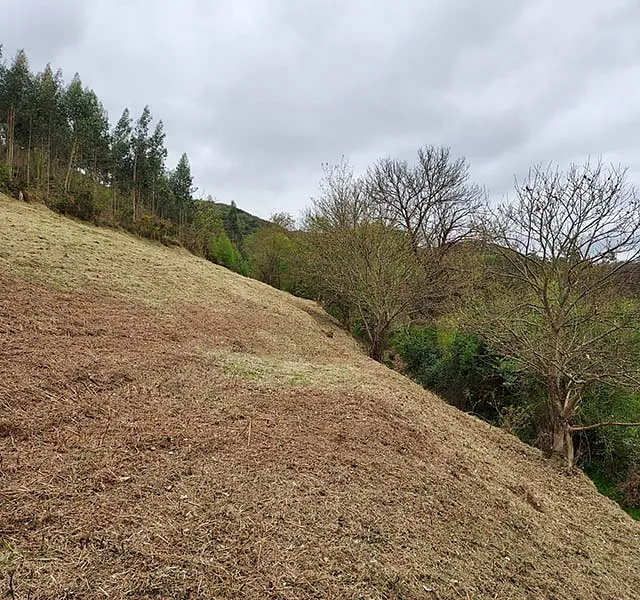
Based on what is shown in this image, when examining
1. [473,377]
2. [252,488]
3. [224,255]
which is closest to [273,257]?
[224,255]

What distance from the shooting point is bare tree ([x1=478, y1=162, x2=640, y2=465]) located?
23.0ft

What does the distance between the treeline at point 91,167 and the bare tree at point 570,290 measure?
21932 mm

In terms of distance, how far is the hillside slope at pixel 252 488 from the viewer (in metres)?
2.72

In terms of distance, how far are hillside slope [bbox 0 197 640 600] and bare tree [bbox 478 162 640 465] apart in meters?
1.58

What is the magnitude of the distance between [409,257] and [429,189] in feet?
45.9

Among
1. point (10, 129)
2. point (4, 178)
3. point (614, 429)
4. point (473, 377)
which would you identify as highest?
point (10, 129)

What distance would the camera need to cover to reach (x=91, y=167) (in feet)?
93.3

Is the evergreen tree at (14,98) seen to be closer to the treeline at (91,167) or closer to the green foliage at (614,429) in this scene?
the treeline at (91,167)

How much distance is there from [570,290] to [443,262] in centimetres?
1063

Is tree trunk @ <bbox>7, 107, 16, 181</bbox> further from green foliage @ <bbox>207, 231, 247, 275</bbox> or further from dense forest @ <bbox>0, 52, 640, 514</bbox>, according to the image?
green foliage @ <bbox>207, 231, 247, 275</bbox>

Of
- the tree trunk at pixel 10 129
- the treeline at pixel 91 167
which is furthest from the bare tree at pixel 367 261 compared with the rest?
the tree trunk at pixel 10 129

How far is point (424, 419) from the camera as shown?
21.1ft

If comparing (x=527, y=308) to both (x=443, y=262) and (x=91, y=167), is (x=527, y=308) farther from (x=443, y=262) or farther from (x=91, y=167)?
(x=91, y=167)

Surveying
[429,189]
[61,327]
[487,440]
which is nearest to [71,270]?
[61,327]
